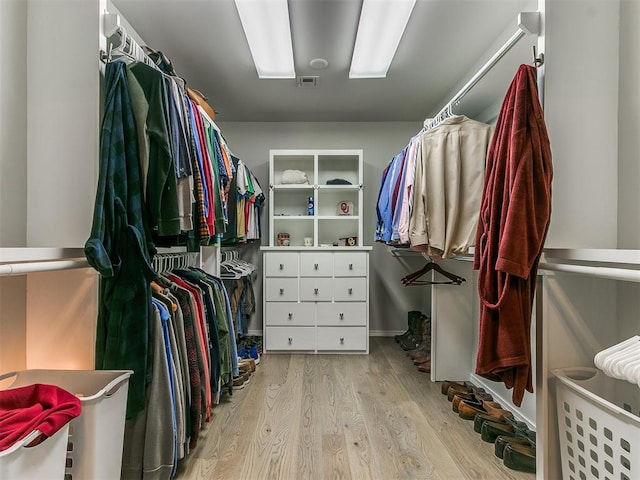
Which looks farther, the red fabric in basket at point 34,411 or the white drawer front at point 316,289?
the white drawer front at point 316,289

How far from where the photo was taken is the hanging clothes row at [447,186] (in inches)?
71.2

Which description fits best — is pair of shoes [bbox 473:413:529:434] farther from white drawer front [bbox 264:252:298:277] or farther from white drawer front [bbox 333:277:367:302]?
white drawer front [bbox 264:252:298:277]

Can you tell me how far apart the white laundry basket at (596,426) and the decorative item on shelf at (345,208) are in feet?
8.80

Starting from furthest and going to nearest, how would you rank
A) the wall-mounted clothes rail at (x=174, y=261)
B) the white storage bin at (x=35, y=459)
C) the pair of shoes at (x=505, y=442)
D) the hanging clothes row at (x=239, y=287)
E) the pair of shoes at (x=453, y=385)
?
the hanging clothes row at (x=239, y=287) < the pair of shoes at (x=453, y=385) < the wall-mounted clothes rail at (x=174, y=261) < the pair of shoes at (x=505, y=442) < the white storage bin at (x=35, y=459)

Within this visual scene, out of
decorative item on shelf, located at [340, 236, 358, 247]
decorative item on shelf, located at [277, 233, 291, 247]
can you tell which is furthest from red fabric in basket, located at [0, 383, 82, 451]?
decorative item on shelf, located at [340, 236, 358, 247]

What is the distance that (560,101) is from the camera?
117cm

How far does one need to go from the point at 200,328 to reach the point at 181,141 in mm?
905

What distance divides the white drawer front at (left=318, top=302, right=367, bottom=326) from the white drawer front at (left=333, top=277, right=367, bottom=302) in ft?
0.15

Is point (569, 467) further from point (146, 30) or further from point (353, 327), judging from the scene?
point (146, 30)

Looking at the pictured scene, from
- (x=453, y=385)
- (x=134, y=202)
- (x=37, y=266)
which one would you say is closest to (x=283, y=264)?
(x=453, y=385)

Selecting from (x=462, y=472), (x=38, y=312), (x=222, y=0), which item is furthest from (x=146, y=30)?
(x=462, y=472)

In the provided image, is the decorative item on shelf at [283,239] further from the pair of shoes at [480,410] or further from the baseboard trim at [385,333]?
the pair of shoes at [480,410]

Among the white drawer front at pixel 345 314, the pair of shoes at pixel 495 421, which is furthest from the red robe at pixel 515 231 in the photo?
the white drawer front at pixel 345 314

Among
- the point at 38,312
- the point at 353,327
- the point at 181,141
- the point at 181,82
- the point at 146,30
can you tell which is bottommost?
the point at 353,327
